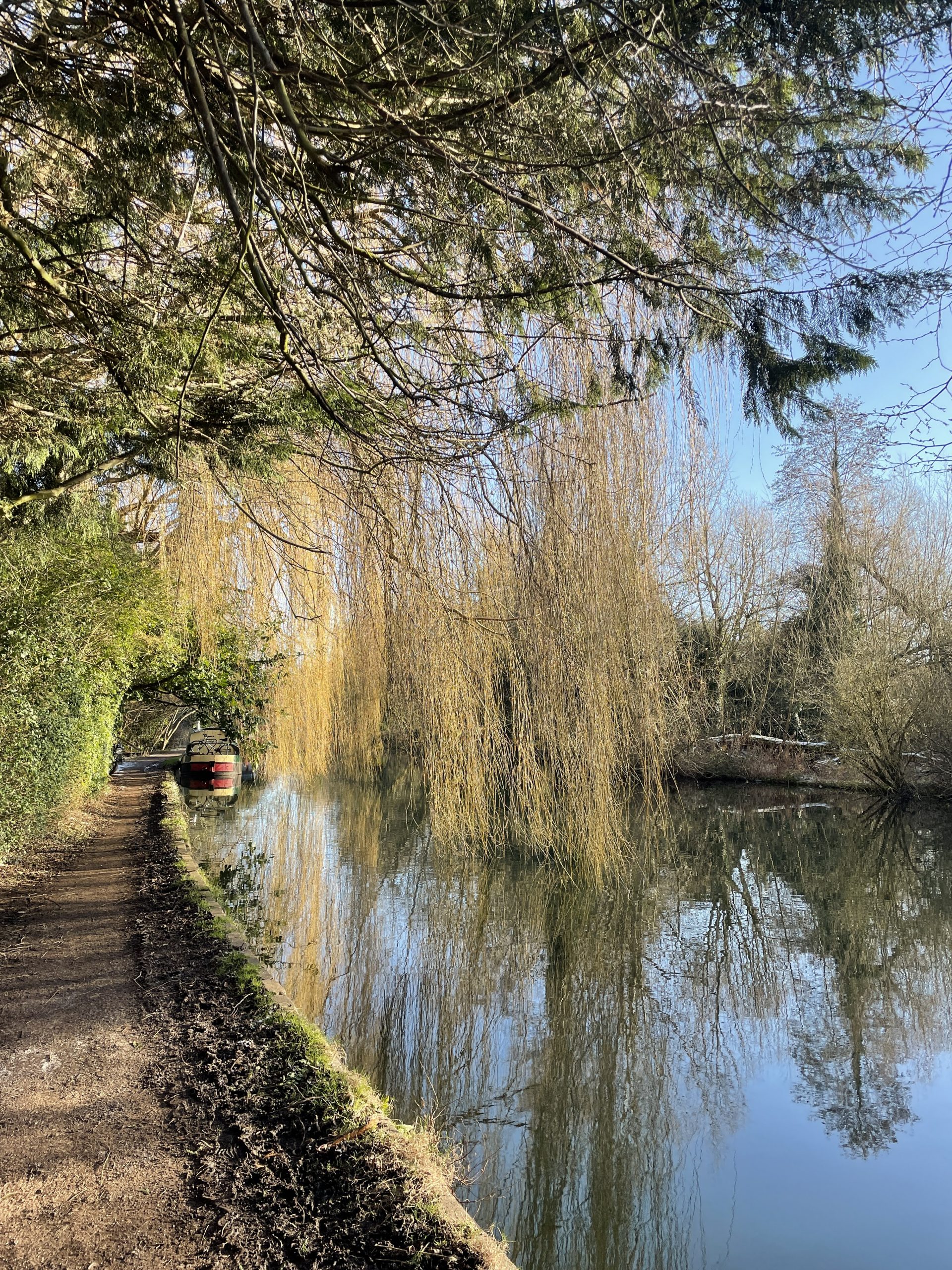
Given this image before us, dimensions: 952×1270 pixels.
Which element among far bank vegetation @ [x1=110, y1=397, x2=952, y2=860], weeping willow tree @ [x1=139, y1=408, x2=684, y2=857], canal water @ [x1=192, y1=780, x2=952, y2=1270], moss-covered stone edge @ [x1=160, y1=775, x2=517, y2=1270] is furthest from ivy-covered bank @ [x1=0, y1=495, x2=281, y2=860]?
moss-covered stone edge @ [x1=160, y1=775, x2=517, y2=1270]

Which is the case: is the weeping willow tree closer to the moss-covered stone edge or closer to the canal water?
the canal water

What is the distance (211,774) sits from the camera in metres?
16.2

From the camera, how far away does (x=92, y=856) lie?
28.8 ft

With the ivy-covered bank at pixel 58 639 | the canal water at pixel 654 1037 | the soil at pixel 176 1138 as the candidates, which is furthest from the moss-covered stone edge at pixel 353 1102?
the ivy-covered bank at pixel 58 639

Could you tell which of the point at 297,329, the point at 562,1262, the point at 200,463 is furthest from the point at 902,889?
the point at 297,329

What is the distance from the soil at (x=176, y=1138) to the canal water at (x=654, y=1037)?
0.86m

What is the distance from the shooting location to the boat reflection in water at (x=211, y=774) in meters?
16.2

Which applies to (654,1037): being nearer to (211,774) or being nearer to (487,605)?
(487,605)

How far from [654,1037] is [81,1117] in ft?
11.8

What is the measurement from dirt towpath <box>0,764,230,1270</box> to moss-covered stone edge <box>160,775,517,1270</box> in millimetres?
539

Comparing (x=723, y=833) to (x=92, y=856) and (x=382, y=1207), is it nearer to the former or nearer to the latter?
(x=92, y=856)

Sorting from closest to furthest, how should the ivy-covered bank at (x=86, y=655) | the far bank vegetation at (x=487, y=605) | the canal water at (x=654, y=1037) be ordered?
the canal water at (x=654, y=1037) < the far bank vegetation at (x=487, y=605) < the ivy-covered bank at (x=86, y=655)

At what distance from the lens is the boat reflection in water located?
16.2 metres

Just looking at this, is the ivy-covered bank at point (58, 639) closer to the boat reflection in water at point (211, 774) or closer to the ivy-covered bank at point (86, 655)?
the ivy-covered bank at point (86, 655)
